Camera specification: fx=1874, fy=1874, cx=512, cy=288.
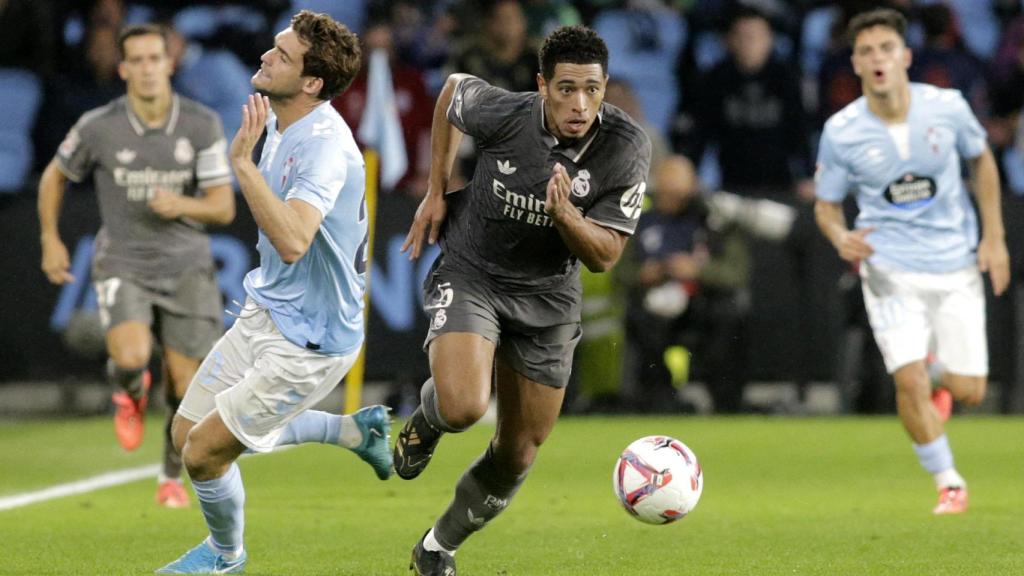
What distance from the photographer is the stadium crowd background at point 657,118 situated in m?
15.2

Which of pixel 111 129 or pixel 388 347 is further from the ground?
pixel 111 129

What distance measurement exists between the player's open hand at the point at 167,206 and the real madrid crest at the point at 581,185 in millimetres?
3661

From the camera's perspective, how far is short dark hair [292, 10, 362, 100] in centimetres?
713

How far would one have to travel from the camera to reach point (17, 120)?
16219mm

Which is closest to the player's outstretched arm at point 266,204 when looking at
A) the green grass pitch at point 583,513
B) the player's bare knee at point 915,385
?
the green grass pitch at point 583,513

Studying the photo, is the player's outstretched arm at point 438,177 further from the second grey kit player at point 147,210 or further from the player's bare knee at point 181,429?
the second grey kit player at point 147,210

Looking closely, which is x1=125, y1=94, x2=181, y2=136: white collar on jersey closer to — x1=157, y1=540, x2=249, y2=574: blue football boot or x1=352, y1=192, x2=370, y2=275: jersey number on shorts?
x1=352, y1=192, x2=370, y2=275: jersey number on shorts

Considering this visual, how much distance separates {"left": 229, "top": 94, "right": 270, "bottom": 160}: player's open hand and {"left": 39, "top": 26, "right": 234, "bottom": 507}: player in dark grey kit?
3.82m

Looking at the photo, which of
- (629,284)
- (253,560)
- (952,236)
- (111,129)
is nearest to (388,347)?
(629,284)

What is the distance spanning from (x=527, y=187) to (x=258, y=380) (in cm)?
129

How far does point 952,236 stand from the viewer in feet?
33.7

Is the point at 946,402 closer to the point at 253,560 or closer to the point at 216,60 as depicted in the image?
the point at 253,560

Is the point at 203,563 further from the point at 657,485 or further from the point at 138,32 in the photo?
the point at 138,32

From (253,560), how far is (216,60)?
8.71 meters
